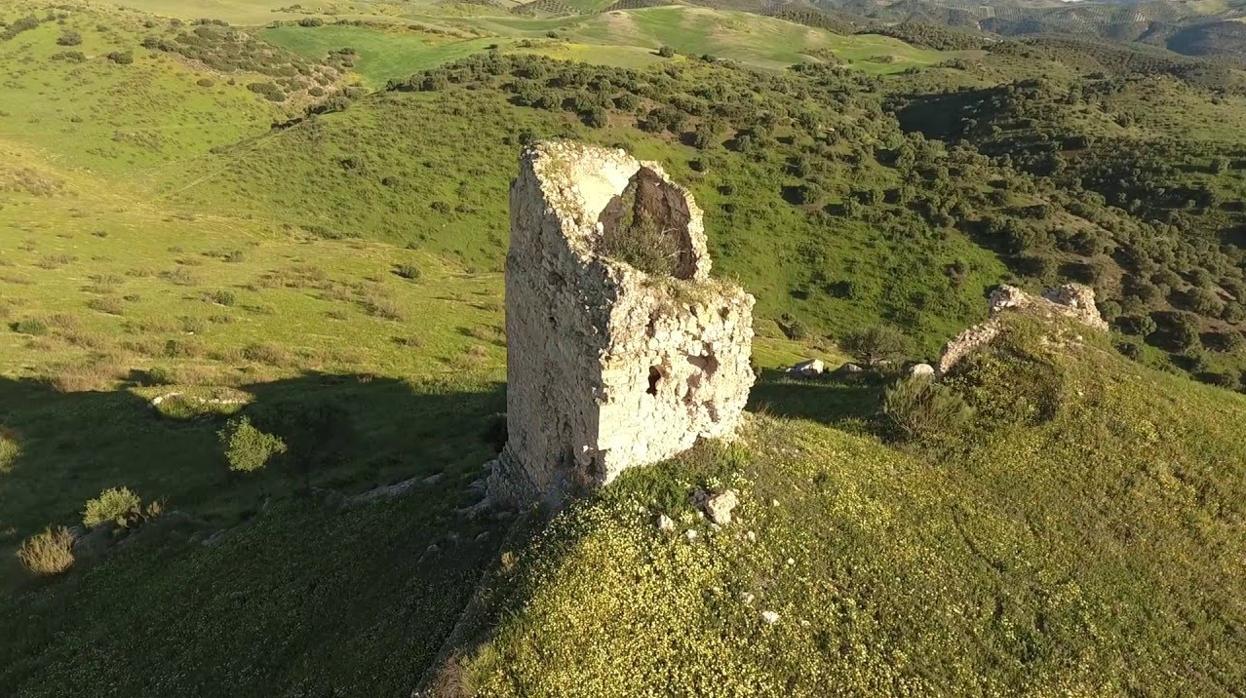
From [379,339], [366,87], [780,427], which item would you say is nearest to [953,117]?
[366,87]

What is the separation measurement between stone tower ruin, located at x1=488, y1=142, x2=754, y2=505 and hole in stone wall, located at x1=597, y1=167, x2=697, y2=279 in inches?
1.9

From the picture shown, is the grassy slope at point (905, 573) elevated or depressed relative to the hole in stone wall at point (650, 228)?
depressed

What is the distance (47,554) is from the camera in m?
21.4

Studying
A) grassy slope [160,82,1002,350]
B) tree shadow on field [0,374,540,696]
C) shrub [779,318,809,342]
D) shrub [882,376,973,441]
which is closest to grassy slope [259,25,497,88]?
grassy slope [160,82,1002,350]

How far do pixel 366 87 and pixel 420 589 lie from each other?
115 meters

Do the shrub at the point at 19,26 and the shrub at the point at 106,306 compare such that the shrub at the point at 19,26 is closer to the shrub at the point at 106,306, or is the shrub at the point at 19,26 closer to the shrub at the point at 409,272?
the shrub at the point at 106,306

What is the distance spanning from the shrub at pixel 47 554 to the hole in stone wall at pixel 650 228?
19.7 metres

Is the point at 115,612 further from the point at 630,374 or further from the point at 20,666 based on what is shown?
the point at 630,374

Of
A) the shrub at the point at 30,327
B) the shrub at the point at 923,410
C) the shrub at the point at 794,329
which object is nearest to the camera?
the shrub at the point at 923,410

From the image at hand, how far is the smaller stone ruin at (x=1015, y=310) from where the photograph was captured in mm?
23750

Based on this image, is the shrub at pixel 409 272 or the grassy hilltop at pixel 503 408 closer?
the grassy hilltop at pixel 503 408

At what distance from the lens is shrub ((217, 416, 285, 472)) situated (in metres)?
25.7

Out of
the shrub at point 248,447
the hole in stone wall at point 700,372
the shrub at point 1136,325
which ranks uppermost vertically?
the hole in stone wall at point 700,372

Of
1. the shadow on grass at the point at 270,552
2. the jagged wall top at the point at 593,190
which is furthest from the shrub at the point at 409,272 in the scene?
the jagged wall top at the point at 593,190
